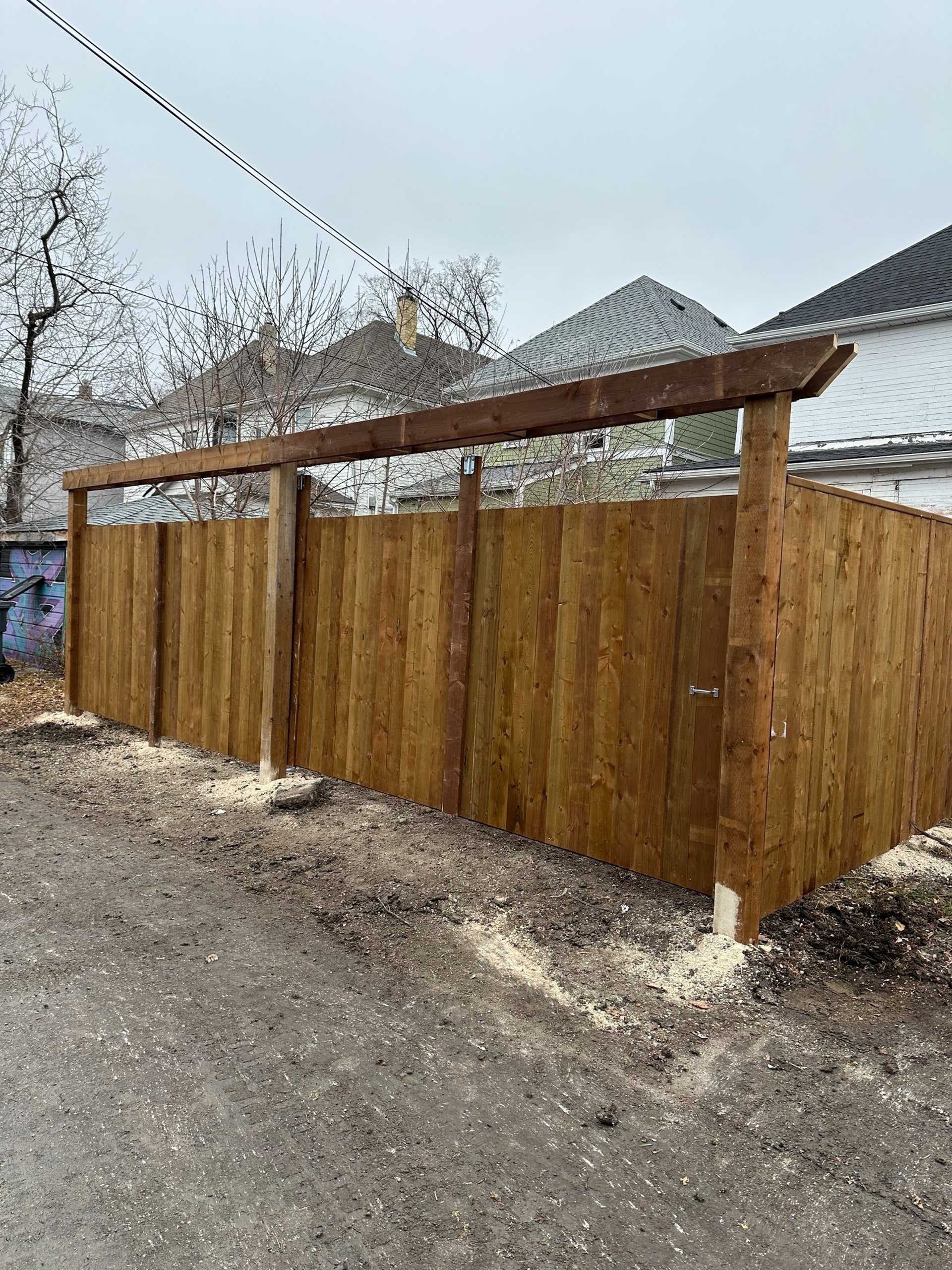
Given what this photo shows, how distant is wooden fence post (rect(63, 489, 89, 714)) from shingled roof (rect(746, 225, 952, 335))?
1108cm

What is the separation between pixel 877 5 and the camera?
35.0 feet

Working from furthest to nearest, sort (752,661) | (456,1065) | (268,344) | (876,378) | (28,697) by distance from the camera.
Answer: (876,378) → (268,344) → (28,697) → (752,661) → (456,1065)

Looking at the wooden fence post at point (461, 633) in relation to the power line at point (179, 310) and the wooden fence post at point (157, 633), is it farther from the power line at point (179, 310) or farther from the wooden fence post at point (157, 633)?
the power line at point (179, 310)

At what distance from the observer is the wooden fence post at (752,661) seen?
320 centimetres

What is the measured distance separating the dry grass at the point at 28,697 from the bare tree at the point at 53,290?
5.89 metres

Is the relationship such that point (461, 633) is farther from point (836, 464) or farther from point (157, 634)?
point (836, 464)

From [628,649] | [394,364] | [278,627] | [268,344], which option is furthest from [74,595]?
[394,364]

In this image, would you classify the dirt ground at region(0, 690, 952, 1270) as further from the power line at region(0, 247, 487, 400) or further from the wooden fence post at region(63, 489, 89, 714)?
the power line at region(0, 247, 487, 400)

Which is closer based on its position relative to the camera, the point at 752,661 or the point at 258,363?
the point at 752,661

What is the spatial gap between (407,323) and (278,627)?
12.2 m

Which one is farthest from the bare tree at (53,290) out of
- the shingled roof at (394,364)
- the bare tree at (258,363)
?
the shingled roof at (394,364)

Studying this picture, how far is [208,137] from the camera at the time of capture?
661 centimetres

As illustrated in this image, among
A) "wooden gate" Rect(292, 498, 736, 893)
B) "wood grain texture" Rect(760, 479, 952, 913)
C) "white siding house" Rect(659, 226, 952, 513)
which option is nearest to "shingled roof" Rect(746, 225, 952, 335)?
"white siding house" Rect(659, 226, 952, 513)

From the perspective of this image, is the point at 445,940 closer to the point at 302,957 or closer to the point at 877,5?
the point at 302,957
